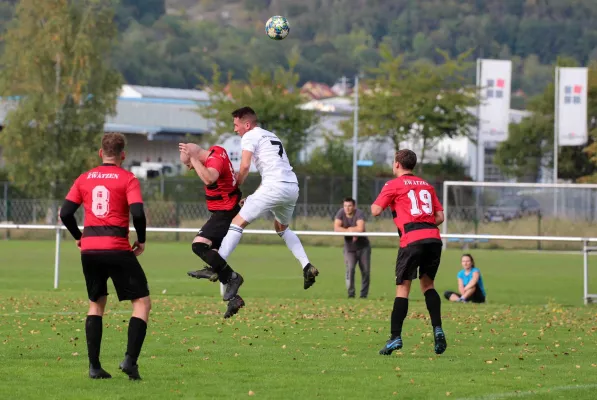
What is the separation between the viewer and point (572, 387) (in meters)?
9.21

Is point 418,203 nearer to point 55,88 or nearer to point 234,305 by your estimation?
point 234,305

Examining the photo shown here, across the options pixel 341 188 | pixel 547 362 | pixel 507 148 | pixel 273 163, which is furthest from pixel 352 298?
pixel 507 148

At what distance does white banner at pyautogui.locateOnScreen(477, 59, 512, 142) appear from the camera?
195 feet

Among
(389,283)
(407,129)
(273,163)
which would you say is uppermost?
(407,129)

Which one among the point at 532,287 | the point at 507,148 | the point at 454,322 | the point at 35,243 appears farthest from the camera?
the point at 507,148

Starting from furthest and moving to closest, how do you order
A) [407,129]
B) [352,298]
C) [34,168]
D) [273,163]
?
[407,129] < [34,168] < [352,298] < [273,163]

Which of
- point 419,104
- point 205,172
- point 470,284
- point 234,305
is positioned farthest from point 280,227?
point 419,104

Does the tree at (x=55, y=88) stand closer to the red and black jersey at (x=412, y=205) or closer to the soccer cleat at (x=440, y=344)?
the red and black jersey at (x=412, y=205)

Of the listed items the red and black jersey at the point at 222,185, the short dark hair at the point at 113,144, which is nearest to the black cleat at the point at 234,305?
the red and black jersey at the point at 222,185

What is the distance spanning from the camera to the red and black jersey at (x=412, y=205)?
36.4ft

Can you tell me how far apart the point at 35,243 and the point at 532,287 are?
74.1 ft

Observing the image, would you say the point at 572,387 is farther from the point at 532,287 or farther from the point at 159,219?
the point at 159,219

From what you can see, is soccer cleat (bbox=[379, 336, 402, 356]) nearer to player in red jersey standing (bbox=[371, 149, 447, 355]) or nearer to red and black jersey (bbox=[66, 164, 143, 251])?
player in red jersey standing (bbox=[371, 149, 447, 355])

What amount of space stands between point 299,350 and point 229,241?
68.6 inches
